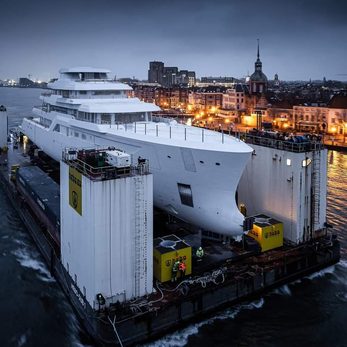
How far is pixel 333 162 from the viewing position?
44938 mm

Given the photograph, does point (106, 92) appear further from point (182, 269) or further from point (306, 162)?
point (182, 269)

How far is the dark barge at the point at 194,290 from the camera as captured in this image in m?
13.3

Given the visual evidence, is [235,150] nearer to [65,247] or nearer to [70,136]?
[65,247]

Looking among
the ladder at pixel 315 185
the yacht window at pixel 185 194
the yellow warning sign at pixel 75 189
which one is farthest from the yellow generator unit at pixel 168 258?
the ladder at pixel 315 185

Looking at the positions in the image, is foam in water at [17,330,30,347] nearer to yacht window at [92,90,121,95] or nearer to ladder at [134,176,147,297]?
ladder at [134,176,147,297]

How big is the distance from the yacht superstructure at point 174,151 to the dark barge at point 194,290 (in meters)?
2.07

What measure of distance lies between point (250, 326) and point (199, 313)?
1.89 meters

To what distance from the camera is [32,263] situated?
65.0 ft

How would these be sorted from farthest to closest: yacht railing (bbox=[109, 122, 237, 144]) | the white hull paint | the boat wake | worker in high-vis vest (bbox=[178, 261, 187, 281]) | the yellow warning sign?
yacht railing (bbox=[109, 122, 237, 144]), the boat wake, the white hull paint, worker in high-vis vest (bbox=[178, 261, 187, 281]), the yellow warning sign

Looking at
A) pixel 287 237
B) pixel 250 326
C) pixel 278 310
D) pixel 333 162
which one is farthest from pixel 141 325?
pixel 333 162

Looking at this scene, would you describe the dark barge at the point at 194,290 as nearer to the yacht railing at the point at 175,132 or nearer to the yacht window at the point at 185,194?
the yacht window at the point at 185,194

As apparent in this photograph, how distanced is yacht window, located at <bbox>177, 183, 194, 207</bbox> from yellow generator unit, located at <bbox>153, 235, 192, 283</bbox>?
3113 mm

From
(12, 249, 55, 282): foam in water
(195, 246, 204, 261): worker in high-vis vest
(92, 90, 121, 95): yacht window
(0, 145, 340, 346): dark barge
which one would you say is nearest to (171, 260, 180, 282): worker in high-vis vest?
(0, 145, 340, 346): dark barge

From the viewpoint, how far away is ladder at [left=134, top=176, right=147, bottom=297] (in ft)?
45.0
